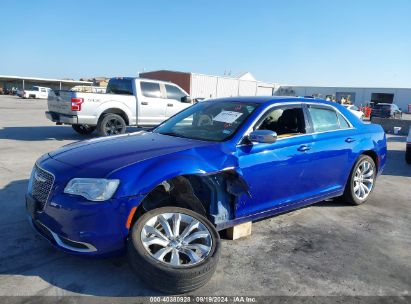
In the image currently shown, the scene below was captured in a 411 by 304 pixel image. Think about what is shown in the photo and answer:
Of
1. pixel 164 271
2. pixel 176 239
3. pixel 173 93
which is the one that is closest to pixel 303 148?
pixel 176 239

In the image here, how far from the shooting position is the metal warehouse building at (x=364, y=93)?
54938 millimetres

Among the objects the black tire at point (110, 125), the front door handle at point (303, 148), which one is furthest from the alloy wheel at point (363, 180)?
the black tire at point (110, 125)

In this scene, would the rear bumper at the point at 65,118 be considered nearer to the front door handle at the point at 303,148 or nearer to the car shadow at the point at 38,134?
the car shadow at the point at 38,134

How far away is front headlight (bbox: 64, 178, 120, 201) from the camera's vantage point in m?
3.10

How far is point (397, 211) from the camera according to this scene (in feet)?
18.6

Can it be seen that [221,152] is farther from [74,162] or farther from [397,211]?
[397,211]

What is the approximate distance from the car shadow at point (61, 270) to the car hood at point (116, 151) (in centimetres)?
80

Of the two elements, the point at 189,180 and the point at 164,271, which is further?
the point at 189,180

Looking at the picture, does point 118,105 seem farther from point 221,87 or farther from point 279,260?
point 221,87

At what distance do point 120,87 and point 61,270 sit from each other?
941 centimetres

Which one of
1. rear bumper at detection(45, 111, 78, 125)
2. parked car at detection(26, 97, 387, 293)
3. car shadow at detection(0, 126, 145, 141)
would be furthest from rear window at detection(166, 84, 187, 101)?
parked car at detection(26, 97, 387, 293)

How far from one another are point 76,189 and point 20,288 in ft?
2.96

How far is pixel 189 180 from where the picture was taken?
12.4 ft

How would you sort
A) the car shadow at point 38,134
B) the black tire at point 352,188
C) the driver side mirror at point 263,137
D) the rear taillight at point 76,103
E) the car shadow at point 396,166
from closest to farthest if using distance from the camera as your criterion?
the driver side mirror at point 263,137 < the black tire at point 352,188 < the car shadow at point 396,166 < the rear taillight at point 76,103 < the car shadow at point 38,134
